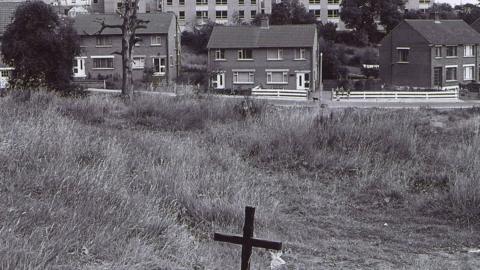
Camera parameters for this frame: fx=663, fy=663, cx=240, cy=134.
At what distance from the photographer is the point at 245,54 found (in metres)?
57.1

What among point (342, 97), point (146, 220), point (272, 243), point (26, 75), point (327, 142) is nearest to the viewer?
point (272, 243)

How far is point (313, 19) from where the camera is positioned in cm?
7894

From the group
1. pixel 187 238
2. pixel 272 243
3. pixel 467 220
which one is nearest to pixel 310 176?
pixel 467 220

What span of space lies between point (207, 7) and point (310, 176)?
72.4 metres

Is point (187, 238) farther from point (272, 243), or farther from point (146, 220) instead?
point (272, 243)

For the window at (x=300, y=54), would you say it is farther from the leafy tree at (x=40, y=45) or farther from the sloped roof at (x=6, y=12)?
the sloped roof at (x=6, y=12)

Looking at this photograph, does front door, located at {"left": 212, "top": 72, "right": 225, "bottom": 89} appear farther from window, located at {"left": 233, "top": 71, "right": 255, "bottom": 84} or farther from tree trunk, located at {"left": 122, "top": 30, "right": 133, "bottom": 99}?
tree trunk, located at {"left": 122, "top": 30, "right": 133, "bottom": 99}

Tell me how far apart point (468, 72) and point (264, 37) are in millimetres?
19148

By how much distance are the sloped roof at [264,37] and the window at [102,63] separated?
9675mm

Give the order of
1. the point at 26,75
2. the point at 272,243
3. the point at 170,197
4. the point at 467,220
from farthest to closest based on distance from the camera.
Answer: the point at 26,75, the point at 467,220, the point at 170,197, the point at 272,243

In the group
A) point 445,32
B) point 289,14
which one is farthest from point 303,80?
point 289,14

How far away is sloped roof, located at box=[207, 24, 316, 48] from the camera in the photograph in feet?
184

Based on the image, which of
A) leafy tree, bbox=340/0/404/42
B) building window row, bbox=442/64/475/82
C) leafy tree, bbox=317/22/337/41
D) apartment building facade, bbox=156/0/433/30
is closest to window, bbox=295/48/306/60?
building window row, bbox=442/64/475/82

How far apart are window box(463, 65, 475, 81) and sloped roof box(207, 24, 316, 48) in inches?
575
